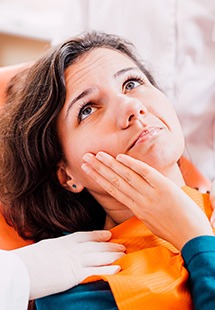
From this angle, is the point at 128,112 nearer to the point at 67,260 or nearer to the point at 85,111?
the point at 85,111

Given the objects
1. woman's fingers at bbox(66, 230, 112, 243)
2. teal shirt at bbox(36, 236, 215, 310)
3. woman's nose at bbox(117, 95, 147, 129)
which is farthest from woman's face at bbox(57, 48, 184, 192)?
teal shirt at bbox(36, 236, 215, 310)

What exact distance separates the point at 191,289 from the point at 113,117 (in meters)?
0.38

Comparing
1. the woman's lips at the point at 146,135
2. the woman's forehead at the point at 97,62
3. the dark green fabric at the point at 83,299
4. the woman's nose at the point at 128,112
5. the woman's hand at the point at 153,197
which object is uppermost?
the woman's forehead at the point at 97,62

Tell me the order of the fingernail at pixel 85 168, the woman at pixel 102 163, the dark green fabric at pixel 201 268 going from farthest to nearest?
the fingernail at pixel 85 168 → the woman at pixel 102 163 → the dark green fabric at pixel 201 268

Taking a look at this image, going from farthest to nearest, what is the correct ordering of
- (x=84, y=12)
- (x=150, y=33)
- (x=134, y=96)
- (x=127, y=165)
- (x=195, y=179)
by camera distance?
(x=84, y=12) < (x=150, y=33) < (x=195, y=179) < (x=134, y=96) < (x=127, y=165)

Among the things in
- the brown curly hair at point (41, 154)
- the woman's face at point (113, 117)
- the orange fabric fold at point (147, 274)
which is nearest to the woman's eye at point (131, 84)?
the woman's face at point (113, 117)

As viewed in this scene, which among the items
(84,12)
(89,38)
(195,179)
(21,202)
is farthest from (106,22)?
(21,202)

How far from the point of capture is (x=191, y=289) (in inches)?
41.9

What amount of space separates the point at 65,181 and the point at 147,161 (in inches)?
9.9

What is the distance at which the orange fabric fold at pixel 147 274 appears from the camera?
1022 mm

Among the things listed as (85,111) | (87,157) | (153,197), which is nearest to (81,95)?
(85,111)

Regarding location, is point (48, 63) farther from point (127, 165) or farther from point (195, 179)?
point (195, 179)

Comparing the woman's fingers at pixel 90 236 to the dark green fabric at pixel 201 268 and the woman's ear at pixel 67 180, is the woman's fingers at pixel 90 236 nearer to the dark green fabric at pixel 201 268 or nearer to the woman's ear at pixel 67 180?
the woman's ear at pixel 67 180

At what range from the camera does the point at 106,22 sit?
1786 mm
